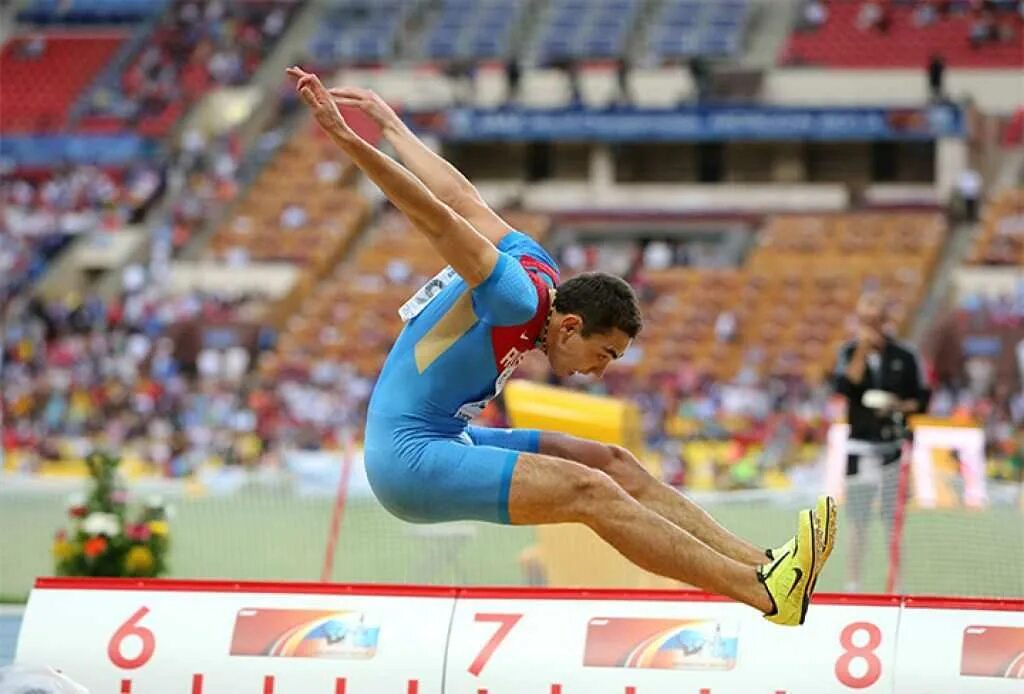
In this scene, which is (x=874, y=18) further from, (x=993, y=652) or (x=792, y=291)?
(x=993, y=652)

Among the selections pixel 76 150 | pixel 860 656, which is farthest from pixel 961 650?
pixel 76 150

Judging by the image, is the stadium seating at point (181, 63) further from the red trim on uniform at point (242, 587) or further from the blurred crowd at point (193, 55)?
the red trim on uniform at point (242, 587)

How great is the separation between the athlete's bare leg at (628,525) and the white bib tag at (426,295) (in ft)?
2.54

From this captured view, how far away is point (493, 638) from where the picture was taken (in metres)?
8.62

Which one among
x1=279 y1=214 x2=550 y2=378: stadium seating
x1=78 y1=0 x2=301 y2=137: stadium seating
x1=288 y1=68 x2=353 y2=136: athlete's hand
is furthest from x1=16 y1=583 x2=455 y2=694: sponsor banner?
x1=78 y1=0 x2=301 y2=137: stadium seating

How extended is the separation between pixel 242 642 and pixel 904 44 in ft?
105

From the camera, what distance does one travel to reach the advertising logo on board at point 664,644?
8.46 metres

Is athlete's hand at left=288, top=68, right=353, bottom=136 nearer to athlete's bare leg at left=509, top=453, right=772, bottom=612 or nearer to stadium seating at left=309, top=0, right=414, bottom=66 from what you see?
athlete's bare leg at left=509, top=453, right=772, bottom=612

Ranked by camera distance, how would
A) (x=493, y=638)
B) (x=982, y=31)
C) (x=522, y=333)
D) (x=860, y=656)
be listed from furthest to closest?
(x=982, y=31)
(x=493, y=638)
(x=860, y=656)
(x=522, y=333)

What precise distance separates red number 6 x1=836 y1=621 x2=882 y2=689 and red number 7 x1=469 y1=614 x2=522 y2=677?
4.33ft

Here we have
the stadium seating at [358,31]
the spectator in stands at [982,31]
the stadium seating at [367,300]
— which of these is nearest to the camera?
the stadium seating at [367,300]

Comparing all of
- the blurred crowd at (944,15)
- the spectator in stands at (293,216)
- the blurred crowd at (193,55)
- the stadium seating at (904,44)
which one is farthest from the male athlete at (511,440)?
the blurred crowd at (193,55)

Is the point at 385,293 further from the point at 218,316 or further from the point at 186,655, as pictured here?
the point at 186,655

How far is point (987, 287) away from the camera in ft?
104
